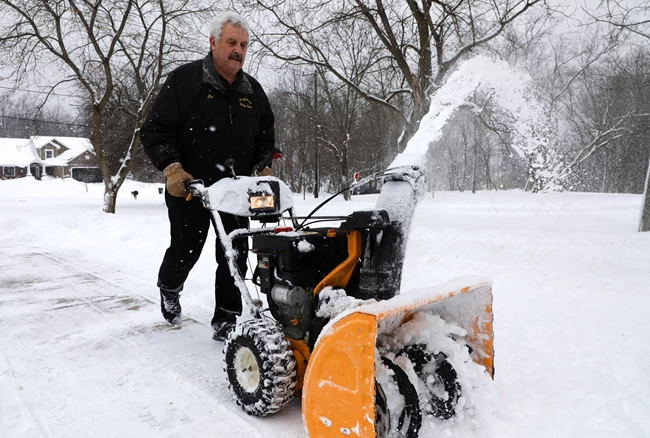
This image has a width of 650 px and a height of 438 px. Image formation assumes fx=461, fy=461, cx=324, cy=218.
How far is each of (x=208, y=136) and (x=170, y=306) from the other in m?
1.36

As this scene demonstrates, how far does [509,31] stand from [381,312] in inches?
382

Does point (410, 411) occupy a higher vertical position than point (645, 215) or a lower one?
lower

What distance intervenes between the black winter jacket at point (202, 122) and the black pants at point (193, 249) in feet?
0.81

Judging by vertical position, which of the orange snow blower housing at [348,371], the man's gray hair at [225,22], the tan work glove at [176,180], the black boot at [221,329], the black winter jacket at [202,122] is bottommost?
the black boot at [221,329]

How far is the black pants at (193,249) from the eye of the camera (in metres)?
3.17

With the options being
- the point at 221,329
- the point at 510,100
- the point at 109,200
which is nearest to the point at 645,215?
the point at 510,100

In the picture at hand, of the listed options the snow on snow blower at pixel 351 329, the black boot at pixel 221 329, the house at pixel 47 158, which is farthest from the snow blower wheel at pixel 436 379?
the house at pixel 47 158

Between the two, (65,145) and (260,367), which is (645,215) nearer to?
(260,367)

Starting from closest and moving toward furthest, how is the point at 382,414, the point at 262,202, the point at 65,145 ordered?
1. the point at 382,414
2. the point at 262,202
3. the point at 65,145

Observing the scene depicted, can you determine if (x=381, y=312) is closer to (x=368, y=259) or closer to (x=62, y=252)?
(x=368, y=259)

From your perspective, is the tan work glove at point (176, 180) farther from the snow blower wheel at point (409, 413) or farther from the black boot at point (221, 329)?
the snow blower wheel at point (409, 413)

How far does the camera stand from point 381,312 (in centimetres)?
162

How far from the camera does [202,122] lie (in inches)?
120

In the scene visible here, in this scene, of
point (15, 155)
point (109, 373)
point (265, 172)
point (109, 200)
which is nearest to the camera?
point (109, 373)
